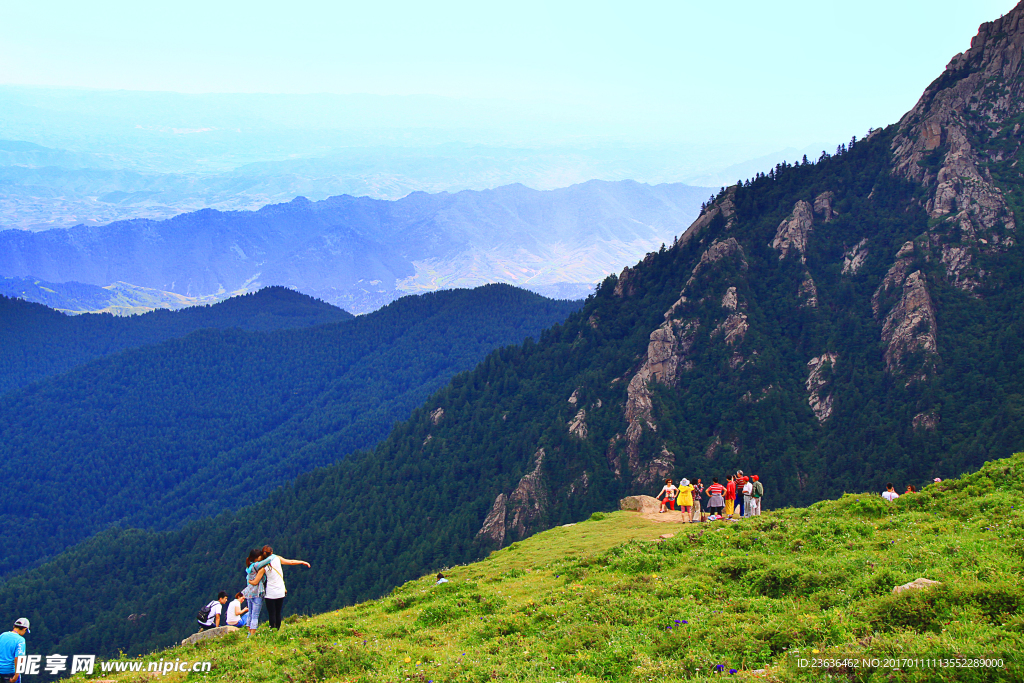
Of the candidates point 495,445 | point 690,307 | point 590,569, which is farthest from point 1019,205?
point 590,569

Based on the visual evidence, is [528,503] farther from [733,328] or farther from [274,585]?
[274,585]

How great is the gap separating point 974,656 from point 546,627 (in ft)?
55.0

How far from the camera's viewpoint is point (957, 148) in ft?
512

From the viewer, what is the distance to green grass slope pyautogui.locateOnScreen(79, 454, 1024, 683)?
2419cm

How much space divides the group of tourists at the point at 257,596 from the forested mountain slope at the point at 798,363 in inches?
4320

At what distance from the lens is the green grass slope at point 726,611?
24.2 metres

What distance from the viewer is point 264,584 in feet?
117

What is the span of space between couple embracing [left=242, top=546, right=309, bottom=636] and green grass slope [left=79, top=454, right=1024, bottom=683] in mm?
1011

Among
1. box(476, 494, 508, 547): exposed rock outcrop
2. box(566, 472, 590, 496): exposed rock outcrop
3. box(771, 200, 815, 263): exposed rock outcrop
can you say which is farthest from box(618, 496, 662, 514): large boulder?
box(771, 200, 815, 263): exposed rock outcrop

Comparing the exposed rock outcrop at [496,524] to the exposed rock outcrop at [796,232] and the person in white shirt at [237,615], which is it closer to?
the exposed rock outcrop at [796,232]

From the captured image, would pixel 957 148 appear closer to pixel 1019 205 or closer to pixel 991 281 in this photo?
pixel 1019 205

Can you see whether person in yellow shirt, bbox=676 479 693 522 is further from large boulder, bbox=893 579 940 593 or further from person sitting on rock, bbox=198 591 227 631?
person sitting on rock, bbox=198 591 227 631

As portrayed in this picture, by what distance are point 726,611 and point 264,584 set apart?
21.5 metres

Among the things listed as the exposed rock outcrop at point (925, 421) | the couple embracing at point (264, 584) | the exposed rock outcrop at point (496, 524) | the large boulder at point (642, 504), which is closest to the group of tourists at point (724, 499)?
the large boulder at point (642, 504)
